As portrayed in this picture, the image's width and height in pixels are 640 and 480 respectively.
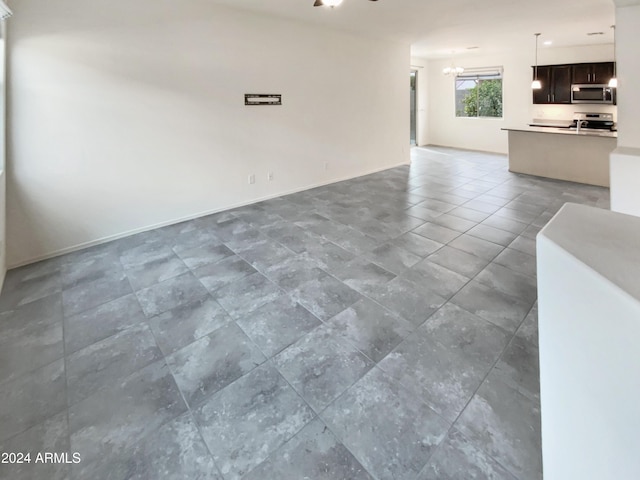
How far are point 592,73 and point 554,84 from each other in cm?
71

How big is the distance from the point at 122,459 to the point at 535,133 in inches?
298

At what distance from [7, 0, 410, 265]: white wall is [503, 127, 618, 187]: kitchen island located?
12.7 ft

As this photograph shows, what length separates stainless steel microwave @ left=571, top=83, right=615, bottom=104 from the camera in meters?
7.08

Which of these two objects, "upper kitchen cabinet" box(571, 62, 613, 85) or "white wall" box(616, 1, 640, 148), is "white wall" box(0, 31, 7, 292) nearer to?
"white wall" box(616, 1, 640, 148)

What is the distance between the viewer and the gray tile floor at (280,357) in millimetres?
1432

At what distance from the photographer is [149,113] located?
3.96 m

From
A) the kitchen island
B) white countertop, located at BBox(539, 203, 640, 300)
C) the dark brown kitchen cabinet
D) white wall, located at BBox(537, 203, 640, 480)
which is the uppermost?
the dark brown kitchen cabinet

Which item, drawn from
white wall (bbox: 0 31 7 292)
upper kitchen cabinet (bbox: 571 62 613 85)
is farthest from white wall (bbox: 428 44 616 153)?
white wall (bbox: 0 31 7 292)

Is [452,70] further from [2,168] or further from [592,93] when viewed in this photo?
[2,168]

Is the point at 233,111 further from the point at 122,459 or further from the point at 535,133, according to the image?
the point at 535,133

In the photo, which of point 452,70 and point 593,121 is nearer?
point 593,121

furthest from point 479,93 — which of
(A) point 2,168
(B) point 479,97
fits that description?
(A) point 2,168

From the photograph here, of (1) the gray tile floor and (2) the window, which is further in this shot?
(2) the window

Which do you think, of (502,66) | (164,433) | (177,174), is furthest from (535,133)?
(164,433)
